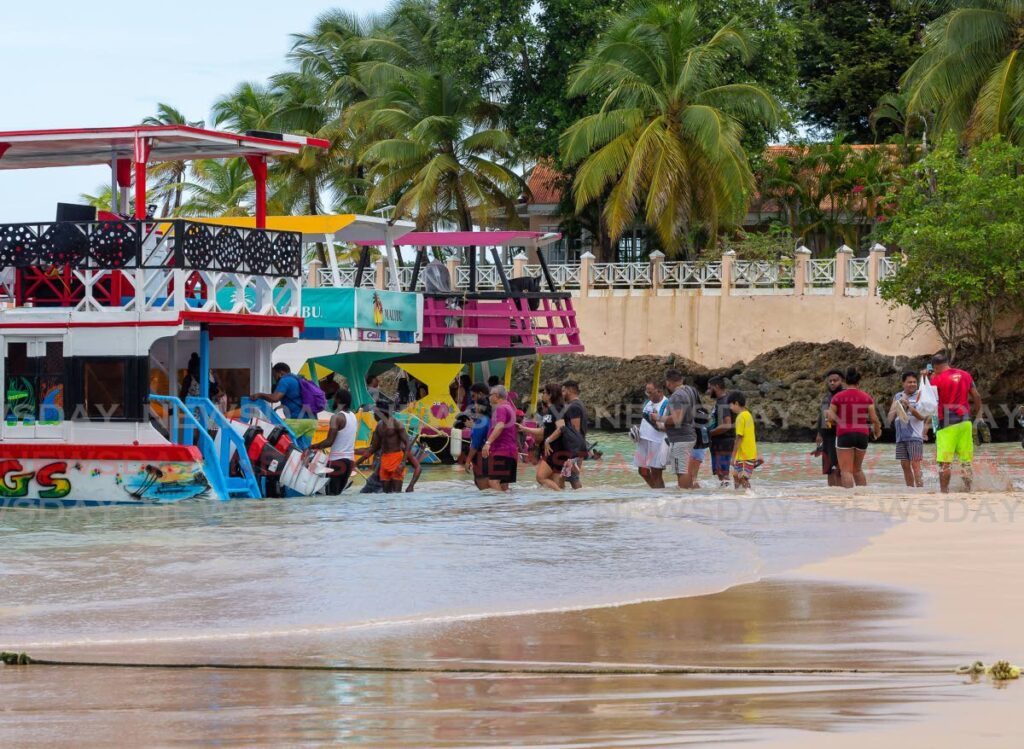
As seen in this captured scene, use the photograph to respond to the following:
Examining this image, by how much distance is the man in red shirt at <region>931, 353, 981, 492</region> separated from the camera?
52.9ft

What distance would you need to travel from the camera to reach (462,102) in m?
41.4

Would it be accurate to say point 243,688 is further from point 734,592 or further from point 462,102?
point 462,102

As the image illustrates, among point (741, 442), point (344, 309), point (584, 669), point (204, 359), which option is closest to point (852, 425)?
point (741, 442)

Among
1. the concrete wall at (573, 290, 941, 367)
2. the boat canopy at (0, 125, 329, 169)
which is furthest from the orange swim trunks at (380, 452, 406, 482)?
the concrete wall at (573, 290, 941, 367)

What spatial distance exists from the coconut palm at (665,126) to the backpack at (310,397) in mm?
18321

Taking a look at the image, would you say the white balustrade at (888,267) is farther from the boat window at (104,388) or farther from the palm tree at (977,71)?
the boat window at (104,388)

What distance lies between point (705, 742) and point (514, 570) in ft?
19.1

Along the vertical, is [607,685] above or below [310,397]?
below

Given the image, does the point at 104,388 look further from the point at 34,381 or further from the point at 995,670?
the point at 995,670

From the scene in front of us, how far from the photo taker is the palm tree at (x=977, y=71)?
34219mm

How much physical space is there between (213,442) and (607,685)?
35.2 feet

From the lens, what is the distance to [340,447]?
57.7ft

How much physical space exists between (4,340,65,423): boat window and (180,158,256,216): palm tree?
29892mm

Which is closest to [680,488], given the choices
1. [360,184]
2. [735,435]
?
[735,435]
